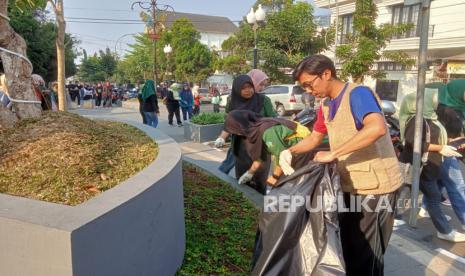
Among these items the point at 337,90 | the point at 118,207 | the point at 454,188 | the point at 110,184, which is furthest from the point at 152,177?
the point at 454,188

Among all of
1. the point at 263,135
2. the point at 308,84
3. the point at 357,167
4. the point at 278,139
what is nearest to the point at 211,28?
the point at 263,135

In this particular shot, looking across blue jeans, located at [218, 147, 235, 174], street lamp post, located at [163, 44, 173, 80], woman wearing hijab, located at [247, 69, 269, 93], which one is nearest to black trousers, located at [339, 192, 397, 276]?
woman wearing hijab, located at [247, 69, 269, 93]

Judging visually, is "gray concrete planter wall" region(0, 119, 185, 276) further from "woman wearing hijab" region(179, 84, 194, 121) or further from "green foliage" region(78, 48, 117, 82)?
"green foliage" region(78, 48, 117, 82)

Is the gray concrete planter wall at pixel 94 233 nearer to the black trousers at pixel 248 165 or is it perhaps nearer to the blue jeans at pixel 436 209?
the black trousers at pixel 248 165

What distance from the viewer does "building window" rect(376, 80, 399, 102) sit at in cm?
2108

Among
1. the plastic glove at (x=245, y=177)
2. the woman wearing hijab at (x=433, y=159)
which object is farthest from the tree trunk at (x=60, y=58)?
the woman wearing hijab at (x=433, y=159)

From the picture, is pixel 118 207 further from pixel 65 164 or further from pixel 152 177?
pixel 65 164

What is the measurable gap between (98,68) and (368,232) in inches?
2272

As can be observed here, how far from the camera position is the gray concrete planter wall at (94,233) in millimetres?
1621

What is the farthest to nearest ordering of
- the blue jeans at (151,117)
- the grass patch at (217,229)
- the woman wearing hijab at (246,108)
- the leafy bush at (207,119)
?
the blue jeans at (151,117) → the leafy bush at (207,119) → the woman wearing hijab at (246,108) → the grass patch at (217,229)

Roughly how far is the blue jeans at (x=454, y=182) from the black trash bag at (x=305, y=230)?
9.27ft

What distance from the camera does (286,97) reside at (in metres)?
19.7

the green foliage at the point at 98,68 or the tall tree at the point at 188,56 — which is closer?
the tall tree at the point at 188,56

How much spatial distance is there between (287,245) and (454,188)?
3145 mm
